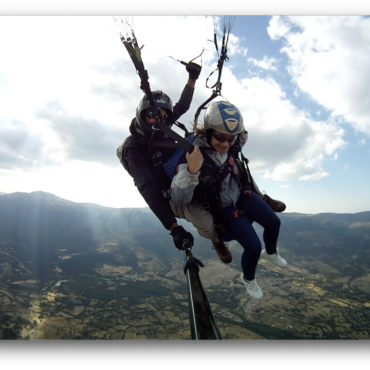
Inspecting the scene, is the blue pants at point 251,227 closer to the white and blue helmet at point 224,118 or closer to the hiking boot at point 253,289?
the hiking boot at point 253,289

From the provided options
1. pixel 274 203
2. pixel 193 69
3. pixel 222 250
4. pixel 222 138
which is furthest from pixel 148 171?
pixel 274 203

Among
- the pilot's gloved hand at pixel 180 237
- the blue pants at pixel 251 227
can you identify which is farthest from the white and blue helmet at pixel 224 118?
the pilot's gloved hand at pixel 180 237

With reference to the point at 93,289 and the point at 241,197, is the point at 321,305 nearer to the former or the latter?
the point at 93,289

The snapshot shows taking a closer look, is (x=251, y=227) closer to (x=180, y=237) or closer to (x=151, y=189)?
(x=180, y=237)

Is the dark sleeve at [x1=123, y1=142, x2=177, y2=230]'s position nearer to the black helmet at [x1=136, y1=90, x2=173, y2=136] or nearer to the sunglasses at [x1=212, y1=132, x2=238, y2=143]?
the black helmet at [x1=136, y1=90, x2=173, y2=136]
